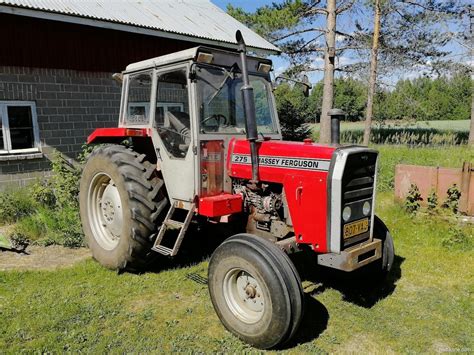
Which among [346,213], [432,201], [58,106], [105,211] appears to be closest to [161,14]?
[58,106]

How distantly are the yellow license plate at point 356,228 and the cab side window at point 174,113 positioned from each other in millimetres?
1640

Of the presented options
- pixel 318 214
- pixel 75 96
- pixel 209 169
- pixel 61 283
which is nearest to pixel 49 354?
pixel 61 283

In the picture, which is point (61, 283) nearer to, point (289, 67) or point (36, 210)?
point (36, 210)

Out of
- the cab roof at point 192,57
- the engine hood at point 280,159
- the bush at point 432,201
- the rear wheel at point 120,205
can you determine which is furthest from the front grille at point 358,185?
the bush at point 432,201

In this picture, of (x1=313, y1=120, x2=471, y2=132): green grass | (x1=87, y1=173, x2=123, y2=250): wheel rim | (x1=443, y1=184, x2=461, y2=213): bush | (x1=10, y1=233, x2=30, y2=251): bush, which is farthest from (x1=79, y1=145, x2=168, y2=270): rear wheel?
(x1=313, y1=120, x2=471, y2=132): green grass

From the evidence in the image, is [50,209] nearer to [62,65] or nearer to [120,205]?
[62,65]

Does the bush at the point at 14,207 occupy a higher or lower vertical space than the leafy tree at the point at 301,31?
lower

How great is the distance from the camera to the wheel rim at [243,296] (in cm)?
321

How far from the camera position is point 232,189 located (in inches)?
158

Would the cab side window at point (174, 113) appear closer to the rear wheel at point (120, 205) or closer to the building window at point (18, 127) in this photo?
the rear wheel at point (120, 205)

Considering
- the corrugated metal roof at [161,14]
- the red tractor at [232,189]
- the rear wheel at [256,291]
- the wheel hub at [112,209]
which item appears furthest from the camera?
the corrugated metal roof at [161,14]

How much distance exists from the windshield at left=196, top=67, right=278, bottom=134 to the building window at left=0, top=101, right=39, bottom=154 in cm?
487

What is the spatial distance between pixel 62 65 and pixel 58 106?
0.79 m

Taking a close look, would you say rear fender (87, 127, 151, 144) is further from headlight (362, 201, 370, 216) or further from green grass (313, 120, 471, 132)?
green grass (313, 120, 471, 132)
